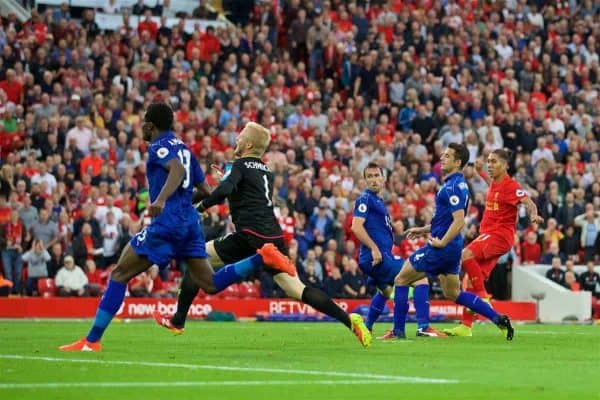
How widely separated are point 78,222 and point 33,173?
52.7 inches

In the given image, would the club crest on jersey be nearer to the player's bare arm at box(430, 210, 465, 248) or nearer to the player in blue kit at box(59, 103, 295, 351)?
the player in blue kit at box(59, 103, 295, 351)

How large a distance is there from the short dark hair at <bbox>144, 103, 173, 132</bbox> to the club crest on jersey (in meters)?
0.31

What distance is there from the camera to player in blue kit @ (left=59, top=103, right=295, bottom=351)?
13391 mm

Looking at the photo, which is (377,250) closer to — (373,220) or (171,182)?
(373,220)

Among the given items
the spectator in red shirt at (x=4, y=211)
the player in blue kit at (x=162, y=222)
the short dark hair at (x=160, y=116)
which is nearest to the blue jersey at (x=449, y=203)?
the player in blue kit at (x=162, y=222)

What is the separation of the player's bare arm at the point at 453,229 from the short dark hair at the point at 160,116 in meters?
4.27

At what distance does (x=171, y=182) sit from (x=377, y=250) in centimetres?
480

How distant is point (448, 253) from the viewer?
16828mm

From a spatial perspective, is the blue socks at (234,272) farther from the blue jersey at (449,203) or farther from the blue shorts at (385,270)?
the blue shorts at (385,270)

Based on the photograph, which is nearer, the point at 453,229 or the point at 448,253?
the point at 453,229

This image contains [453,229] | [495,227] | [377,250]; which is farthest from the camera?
[495,227]

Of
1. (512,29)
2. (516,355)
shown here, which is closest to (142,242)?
(516,355)

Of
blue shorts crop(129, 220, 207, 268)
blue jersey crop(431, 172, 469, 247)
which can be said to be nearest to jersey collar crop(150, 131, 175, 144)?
blue shorts crop(129, 220, 207, 268)

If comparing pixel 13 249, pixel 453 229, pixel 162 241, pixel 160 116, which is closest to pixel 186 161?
pixel 160 116
